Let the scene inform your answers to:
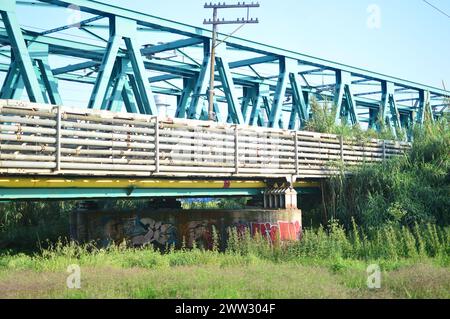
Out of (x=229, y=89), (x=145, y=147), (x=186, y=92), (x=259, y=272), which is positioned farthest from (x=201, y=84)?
(x=259, y=272)

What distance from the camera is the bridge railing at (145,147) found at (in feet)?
42.8

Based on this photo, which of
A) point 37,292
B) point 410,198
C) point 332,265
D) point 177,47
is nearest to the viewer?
point 37,292

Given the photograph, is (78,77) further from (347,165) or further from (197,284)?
(197,284)

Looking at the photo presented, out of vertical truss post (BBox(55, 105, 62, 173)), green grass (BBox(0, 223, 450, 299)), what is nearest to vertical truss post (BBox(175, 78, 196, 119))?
green grass (BBox(0, 223, 450, 299))

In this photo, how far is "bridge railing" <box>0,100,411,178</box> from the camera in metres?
13.0

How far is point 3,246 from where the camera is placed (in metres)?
23.8

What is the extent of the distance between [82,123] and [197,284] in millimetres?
5780

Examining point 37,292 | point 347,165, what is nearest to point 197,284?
point 37,292

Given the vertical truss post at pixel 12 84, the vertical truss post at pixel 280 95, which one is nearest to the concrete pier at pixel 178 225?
the vertical truss post at pixel 12 84

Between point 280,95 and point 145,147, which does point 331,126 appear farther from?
point 145,147

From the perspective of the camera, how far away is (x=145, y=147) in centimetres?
1541

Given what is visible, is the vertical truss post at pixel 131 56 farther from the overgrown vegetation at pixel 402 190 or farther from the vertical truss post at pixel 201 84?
the overgrown vegetation at pixel 402 190

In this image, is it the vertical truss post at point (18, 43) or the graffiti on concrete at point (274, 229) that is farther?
the graffiti on concrete at point (274, 229)

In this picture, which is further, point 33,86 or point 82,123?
point 33,86
